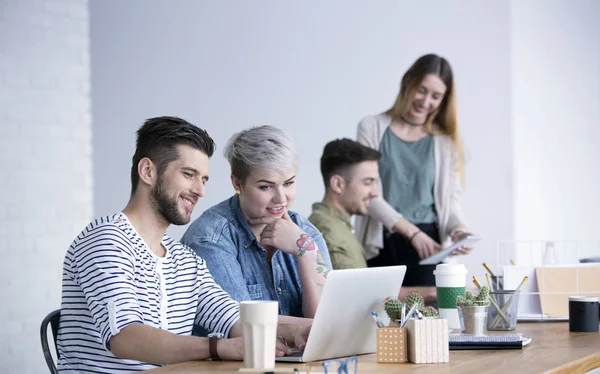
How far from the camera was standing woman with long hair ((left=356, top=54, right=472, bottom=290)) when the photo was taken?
13.6ft

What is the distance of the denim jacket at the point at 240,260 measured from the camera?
80.7 inches

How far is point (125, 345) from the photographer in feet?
5.19

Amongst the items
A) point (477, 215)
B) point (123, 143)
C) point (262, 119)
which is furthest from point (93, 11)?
point (477, 215)

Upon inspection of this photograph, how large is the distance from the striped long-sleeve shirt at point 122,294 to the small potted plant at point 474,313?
0.50 metres

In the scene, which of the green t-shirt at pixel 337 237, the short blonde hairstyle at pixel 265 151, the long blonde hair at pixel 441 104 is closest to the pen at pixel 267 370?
the short blonde hairstyle at pixel 265 151

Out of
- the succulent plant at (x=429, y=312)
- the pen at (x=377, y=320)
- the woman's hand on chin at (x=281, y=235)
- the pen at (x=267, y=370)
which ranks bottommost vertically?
the pen at (x=267, y=370)

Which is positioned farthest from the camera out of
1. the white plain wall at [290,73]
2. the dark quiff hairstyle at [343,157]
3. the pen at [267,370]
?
the white plain wall at [290,73]

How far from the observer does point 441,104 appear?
434 cm

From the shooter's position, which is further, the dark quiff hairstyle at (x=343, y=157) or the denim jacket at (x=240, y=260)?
the dark quiff hairstyle at (x=343, y=157)

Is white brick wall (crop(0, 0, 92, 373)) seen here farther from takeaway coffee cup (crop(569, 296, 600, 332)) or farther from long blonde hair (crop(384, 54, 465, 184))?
takeaway coffee cup (crop(569, 296, 600, 332))

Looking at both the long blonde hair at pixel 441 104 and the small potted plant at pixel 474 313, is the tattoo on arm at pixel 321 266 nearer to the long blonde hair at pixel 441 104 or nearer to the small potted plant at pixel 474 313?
the small potted plant at pixel 474 313

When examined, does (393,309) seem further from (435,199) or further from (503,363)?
(435,199)

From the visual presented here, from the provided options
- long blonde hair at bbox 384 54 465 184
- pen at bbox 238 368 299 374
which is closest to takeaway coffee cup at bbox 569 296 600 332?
pen at bbox 238 368 299 374

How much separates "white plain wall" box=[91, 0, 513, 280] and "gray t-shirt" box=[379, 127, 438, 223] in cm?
29
